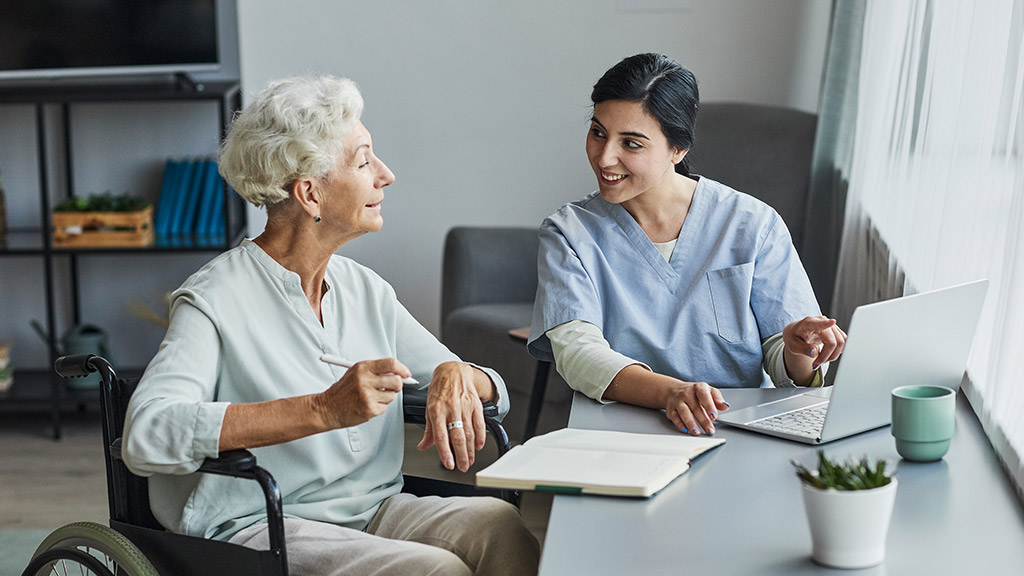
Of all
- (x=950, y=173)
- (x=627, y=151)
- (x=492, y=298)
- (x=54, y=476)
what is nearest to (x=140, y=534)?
(x=627, y=151)

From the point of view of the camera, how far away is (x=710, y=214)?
188 cm

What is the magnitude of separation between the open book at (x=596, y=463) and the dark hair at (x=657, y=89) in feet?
2.10

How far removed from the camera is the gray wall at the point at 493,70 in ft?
11.9

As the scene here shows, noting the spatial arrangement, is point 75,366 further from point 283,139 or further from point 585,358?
point 585,358

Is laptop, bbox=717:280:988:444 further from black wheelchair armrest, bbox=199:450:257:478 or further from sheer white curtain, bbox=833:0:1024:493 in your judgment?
black wheelchair armrest, bbox=199:450:257:478

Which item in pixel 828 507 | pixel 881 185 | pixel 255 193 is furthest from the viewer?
pixel 881 185

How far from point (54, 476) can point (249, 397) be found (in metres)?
1.99

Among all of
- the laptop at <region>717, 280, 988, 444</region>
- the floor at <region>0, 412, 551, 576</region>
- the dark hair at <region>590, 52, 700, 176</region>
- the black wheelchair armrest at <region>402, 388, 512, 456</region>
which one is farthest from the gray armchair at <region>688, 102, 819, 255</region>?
the laptop at <region>717, 280, 988, 444</region>

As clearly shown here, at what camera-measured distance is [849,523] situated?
1013 millimetres

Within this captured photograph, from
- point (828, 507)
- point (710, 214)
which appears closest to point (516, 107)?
point (710, 214)

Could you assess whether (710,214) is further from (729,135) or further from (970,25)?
(729,135)

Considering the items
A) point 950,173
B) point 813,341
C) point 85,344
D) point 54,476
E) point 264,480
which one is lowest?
point 54,476

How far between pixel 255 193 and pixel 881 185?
1526 millimetres

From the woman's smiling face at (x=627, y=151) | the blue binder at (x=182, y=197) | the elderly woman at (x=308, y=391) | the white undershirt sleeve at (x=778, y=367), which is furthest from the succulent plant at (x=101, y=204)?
the white undershirt sleeve at (x=778, y=367)
